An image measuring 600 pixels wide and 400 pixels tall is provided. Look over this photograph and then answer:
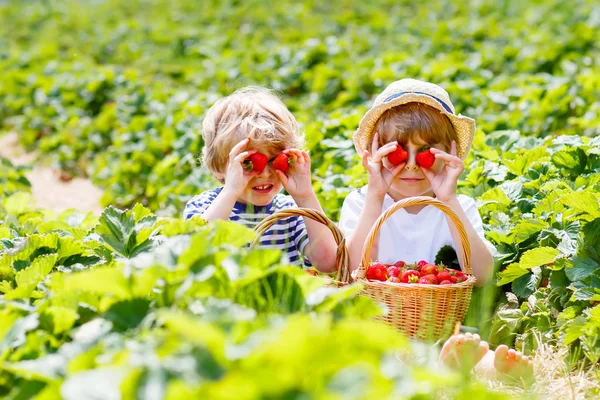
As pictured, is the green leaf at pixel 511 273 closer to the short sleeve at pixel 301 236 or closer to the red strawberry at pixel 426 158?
the red strawberry at pixel 426 158

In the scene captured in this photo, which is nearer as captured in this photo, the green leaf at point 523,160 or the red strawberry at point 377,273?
the red strawberry at point 377,273

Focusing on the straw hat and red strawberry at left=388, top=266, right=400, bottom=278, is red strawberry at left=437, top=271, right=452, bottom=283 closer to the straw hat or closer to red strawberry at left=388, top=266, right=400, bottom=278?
red strawberry at left=388, top=266, right=400, bottom=278

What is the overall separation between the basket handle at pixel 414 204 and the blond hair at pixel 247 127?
708mm

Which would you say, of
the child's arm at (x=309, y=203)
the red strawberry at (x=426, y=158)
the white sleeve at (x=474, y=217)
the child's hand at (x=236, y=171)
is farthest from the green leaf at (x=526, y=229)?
the child's hand at (x=236, y=171)

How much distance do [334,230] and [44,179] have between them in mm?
5816

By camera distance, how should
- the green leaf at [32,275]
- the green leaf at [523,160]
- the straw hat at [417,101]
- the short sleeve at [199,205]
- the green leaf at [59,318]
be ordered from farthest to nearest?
the green leaf at [523,160]
the short sleeve at [199,205]
the straw hat at [417,101]
the green leaf at [32,275]
the green leaf at [59,318]

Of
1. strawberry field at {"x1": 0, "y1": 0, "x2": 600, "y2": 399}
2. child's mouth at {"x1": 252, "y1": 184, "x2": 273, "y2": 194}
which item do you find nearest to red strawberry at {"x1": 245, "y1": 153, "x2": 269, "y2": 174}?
child's mouth at {"x1": 252, "y1": 184, "x2": 273, "y2": 194}

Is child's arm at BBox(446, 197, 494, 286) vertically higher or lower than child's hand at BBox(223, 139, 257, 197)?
lower

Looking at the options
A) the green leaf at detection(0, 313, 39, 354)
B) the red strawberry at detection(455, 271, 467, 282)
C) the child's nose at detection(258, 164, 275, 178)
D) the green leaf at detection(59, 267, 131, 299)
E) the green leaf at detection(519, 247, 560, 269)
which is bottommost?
the green leaf at detection(0, 313, 39, 354)

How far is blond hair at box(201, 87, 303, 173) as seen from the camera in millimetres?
3279

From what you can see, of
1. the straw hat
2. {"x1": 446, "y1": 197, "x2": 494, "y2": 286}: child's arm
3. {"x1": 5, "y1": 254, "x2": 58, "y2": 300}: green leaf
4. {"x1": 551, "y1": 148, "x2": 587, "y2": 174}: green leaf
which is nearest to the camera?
{"x1": 5, "y1": 254, "x2": 58, "y2": 300}: green leaf

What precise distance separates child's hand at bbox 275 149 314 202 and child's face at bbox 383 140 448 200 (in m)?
0.35

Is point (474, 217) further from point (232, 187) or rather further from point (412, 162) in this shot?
point (232, 187)

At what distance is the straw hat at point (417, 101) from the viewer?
3.30m
